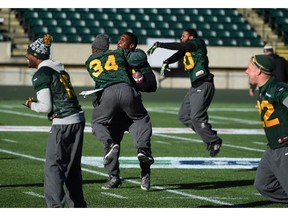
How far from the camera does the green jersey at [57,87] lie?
8.52 m

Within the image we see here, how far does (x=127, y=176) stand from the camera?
41.0ft

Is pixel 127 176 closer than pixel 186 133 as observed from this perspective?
Yes

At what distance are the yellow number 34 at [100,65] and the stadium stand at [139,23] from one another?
968 inches

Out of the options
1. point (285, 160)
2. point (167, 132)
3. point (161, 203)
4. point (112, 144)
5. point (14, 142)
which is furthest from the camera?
point (167, 132)

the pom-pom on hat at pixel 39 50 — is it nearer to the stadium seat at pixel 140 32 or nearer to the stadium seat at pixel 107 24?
the stadium seat at pixel 140 32

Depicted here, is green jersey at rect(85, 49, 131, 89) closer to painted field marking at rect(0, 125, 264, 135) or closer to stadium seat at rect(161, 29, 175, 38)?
painted field marking at rect(0, 125, 264, 135)

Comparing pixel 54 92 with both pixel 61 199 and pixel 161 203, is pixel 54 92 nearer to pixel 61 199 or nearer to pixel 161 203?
pixel 61 199

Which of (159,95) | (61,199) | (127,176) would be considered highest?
(61,199)

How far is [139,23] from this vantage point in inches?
1499

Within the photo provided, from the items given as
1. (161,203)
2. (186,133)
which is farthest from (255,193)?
(186,133)

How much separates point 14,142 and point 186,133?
177 inches

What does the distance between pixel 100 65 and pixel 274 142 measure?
3.33 metres

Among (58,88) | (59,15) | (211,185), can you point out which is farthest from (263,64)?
Result: (59,15)

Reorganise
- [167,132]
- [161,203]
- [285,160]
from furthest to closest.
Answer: [167,132], [161,203], [285,160]
